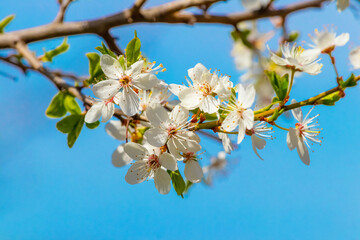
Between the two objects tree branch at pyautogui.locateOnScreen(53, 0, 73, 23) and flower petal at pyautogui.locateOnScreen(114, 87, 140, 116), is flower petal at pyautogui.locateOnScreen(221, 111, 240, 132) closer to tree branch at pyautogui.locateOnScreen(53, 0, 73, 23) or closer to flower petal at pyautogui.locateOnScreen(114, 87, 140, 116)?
flower petal at pyautogui.locateOnScreen(114, 87, 140, 116)

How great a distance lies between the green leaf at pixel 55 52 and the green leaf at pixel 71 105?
0.51 meters

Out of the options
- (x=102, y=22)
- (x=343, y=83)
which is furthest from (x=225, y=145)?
(x=102, y=22)

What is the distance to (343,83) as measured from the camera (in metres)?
0.84

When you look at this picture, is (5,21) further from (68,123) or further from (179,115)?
(179,115)

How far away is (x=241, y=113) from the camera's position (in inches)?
33.8

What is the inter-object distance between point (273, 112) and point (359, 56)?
47 centimetres

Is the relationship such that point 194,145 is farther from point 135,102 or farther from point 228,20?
point 228,20

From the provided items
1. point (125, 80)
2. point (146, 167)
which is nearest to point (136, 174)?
point (146, 167)

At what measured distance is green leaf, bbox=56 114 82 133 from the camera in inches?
42.4

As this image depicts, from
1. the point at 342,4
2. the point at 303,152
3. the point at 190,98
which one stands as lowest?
the point at 303,152

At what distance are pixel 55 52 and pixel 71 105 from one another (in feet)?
1.87

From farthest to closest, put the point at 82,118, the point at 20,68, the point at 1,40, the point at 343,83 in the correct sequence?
1. the point at 20,68
2. the point at 1,40
3. the point at 82,118
4. the point at 343,83

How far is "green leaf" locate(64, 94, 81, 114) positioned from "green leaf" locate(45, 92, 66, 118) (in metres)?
0.02

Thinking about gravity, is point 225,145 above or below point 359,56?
below
